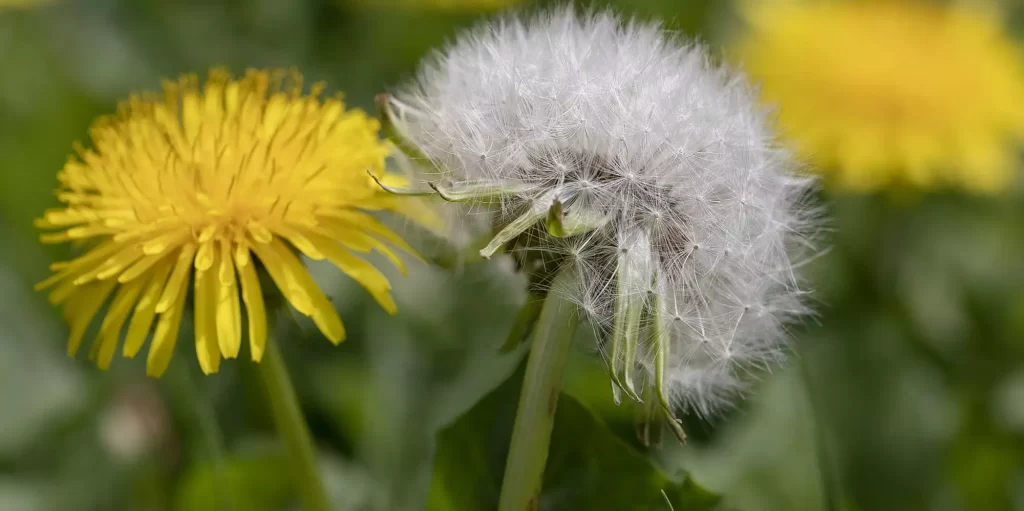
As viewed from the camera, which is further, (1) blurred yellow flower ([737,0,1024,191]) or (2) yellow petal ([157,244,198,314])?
(1) blurred yellow flower ([737,0,1024,191])

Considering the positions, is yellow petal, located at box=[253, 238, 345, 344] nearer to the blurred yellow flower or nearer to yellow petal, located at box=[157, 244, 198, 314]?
yellow petal, located at box=[157, 244, 198, 314]

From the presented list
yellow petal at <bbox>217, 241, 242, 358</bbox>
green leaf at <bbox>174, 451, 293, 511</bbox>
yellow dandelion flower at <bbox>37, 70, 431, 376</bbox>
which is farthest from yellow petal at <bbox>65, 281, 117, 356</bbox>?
green leaf at <bbox>174, 451, 293, 511</bbox>

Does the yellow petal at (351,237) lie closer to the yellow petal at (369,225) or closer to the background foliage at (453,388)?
the yellow petal at (369,225)

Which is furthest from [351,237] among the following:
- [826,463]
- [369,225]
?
[826,463]

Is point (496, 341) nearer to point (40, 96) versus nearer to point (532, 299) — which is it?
point (532, 299)

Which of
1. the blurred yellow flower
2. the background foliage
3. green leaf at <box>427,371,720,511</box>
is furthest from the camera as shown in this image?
the blurred yellow flower

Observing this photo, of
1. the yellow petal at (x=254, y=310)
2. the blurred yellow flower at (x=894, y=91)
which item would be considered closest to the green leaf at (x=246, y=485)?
the yellow petal at (x=254, y=310)
